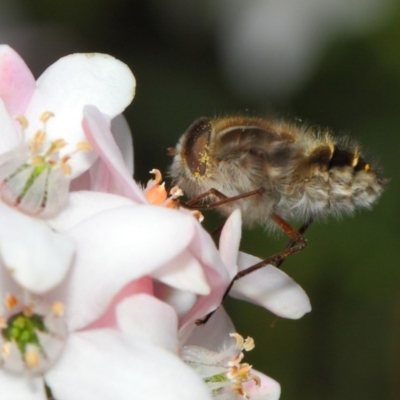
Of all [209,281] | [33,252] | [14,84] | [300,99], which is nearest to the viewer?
[33,252]

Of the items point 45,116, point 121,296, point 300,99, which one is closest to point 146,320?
point 121,296

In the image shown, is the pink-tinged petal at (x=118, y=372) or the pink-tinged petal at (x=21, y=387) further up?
the pink-tinged petal at (x=118, y=372)

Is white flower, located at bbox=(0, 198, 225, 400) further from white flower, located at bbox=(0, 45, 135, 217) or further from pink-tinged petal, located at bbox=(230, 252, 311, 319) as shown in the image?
pink-tinged petal, located at bbox=(230, 252, 311, 319)

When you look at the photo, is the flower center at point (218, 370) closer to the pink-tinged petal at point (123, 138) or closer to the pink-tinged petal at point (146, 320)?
the pink-tinged petal at point (146, 320)

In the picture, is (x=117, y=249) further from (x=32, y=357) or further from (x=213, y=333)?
(x=213, y=333)

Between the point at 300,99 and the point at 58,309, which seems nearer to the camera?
the point at 58,309

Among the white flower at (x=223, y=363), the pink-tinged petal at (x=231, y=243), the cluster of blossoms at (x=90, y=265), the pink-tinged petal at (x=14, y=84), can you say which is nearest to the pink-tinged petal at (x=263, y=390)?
the white flower at (x=223, y=363)

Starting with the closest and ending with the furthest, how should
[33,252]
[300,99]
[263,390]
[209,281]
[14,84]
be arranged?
[33,252] → [209,281] → [14,84] → [263,390] → [300,99]

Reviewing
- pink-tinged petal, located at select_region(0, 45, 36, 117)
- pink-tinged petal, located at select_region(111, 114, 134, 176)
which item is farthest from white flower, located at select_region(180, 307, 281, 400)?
pink-tinged petal, located at select_region(0, 45, 36, 117)
